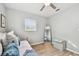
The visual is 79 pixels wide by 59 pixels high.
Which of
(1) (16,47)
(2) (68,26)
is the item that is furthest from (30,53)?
(2) (68,26)

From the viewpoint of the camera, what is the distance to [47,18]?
3.64 feet

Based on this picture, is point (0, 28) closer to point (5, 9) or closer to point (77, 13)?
point (5, 9)

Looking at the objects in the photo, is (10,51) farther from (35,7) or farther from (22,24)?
(35,7)

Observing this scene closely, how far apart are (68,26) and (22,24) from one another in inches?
21.5

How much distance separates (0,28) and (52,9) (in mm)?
643

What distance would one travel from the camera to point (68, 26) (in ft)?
3.60

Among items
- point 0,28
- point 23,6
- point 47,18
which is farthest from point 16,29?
point 47,18

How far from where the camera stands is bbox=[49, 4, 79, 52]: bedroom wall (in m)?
1.07

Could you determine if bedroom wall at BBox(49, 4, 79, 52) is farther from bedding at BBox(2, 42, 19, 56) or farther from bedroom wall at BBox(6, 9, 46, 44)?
bedding at BBox(2, 42, 19, 56)

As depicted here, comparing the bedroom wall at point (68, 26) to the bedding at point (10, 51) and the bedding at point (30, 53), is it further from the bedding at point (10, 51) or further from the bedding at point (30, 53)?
the bedding at point (10, 51)

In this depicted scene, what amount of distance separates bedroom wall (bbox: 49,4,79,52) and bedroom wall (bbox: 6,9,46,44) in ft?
0.48

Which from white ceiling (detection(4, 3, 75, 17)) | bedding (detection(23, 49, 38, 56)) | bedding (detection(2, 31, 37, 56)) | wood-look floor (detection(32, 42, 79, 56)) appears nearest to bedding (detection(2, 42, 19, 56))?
bedding (detection(2, 31, 37, 56))

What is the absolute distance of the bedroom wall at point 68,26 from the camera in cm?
107

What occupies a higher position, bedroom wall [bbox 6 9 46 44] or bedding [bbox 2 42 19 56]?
bedroom wall [bbox 6 9 46 44]
